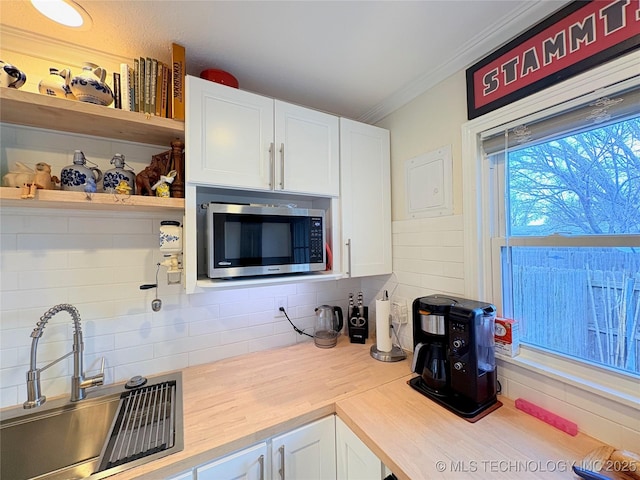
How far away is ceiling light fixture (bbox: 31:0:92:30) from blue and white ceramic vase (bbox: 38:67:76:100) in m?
0.17

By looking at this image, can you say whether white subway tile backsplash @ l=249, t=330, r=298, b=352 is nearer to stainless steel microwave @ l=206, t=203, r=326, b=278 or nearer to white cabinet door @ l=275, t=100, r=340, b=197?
stainless steel microwave @ l=206, t=203, r=326, b=278

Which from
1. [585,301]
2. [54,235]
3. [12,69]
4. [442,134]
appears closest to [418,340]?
[585,301]

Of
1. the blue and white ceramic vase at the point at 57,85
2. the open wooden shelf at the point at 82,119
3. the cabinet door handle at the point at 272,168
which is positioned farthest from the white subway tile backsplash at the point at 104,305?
the cabinet door handle at the point at 272,168

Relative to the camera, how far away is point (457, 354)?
3.38 ft

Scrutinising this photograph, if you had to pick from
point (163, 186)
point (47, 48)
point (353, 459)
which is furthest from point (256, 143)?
point (353, 459)

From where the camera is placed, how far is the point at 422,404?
1052 mm

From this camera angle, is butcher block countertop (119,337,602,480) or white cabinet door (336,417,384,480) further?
white cabinet door (336,417,384,480)

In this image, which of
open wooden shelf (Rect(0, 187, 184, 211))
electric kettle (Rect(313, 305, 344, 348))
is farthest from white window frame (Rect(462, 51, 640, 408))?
open wooden shelf (Rect(0, 187, 184, 211))

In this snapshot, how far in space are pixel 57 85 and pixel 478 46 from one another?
65.9 inches

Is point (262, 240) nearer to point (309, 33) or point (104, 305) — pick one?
point (104, 305)

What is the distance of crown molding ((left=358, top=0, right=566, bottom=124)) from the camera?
3.10 feet

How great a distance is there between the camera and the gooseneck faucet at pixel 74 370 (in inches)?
40.6

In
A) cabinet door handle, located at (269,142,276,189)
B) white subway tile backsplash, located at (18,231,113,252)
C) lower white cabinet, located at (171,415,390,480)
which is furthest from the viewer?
cabinet door handle, located at (269,142,276,189)

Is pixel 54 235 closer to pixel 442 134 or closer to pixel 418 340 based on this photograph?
pixel 418 340
